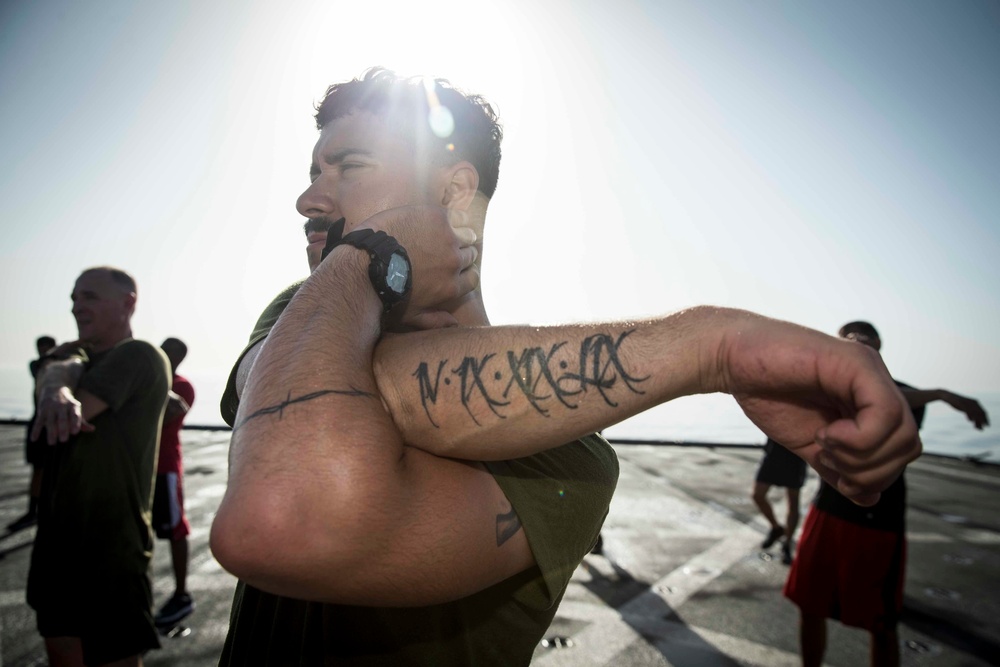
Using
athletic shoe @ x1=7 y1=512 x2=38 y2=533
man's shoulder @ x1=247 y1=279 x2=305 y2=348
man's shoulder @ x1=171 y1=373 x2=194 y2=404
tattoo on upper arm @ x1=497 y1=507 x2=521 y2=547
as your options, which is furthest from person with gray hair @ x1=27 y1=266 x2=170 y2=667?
athletic shoe @ x1=7 y1=512 x2=38 y2=533

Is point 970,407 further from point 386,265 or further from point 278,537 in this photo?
point 278,537

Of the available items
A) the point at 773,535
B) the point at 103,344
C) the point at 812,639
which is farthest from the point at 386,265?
the point at 773,535

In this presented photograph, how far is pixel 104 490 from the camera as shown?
11.1ft

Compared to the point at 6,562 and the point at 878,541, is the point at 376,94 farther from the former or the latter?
the point at 6,562

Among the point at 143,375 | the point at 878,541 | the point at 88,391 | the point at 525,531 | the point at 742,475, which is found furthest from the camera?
the point at 742,475

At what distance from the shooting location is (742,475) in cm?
1155

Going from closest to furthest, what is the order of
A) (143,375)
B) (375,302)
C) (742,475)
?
(375,302)
(143,375)
(742,475)

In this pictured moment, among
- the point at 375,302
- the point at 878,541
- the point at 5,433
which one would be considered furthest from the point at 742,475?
the point at 5,433

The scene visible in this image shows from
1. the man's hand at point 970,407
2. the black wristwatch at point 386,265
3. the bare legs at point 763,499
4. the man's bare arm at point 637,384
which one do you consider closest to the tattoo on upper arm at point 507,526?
the man's bare arm at point 637,384

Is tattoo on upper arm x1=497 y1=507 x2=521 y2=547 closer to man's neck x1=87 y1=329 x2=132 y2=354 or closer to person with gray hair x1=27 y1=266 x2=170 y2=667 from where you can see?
person with gray hair x1=27 y1=266 x2=170 y2=667

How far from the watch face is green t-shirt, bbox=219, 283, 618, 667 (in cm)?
44

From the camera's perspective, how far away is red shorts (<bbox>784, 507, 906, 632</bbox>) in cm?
395

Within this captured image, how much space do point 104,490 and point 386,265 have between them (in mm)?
3538

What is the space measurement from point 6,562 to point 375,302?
24.9 ft
